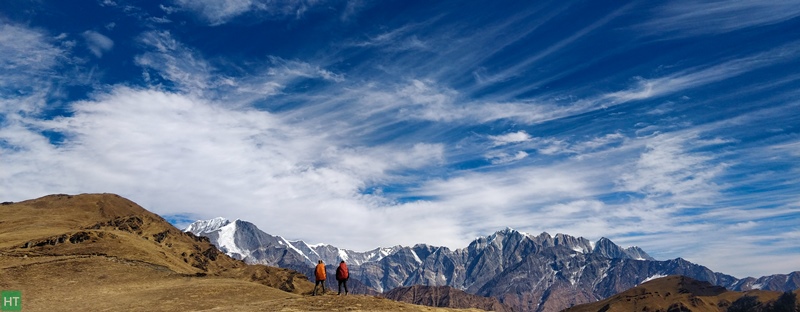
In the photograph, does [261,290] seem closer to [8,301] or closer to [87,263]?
[8,301]

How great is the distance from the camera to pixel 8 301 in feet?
136

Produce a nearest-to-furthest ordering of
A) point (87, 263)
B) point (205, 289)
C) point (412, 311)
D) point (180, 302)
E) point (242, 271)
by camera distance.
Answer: point (412, 311), point (180, 302), point (205, 289), point (87, 263), point (242, 271)

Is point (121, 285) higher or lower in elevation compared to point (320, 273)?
lower

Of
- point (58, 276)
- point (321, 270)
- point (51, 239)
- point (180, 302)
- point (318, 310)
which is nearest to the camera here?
point (318, 310)

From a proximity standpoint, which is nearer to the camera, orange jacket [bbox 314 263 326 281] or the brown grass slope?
orange jacket [bbox 314 263 326 281]

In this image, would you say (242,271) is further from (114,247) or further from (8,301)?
(8,301)

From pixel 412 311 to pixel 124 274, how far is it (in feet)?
118

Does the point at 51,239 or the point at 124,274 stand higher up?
the point at 51,239

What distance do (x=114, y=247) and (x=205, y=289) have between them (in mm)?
38321

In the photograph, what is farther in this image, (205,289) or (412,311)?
(205,289)

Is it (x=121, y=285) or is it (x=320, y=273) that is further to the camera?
(x=121, y=285)

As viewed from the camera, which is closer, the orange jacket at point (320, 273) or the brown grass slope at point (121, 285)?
the orange jacket at point (320, 273)

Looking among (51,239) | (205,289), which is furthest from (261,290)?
(51,239)

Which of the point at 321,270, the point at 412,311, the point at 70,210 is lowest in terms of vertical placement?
the point at 412,311
